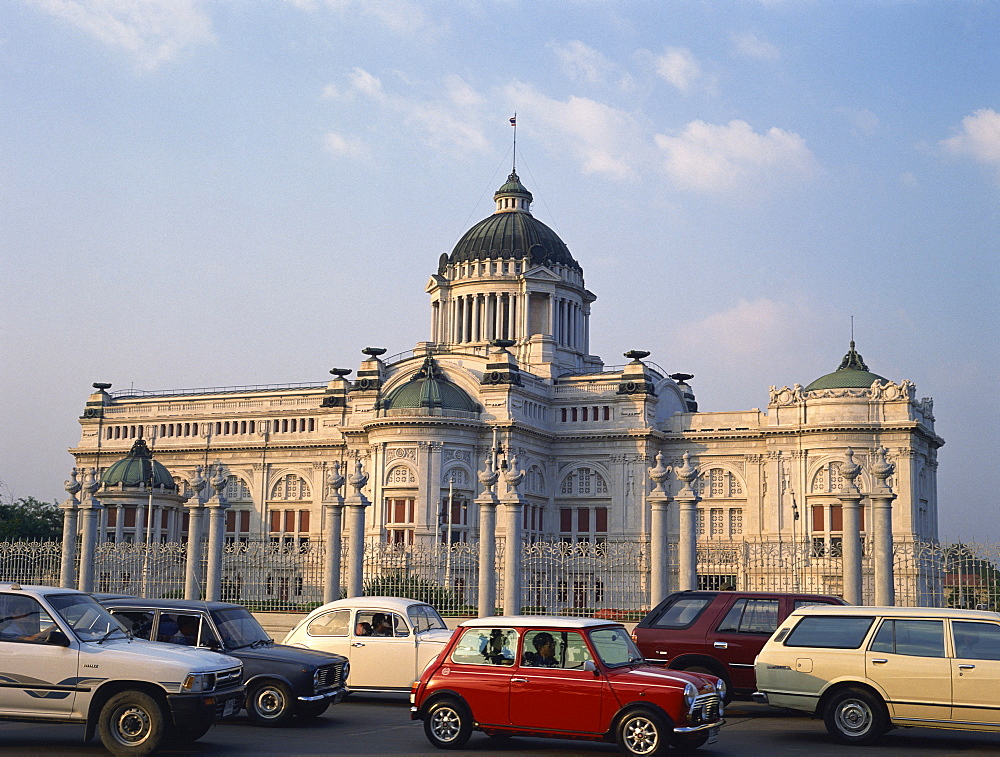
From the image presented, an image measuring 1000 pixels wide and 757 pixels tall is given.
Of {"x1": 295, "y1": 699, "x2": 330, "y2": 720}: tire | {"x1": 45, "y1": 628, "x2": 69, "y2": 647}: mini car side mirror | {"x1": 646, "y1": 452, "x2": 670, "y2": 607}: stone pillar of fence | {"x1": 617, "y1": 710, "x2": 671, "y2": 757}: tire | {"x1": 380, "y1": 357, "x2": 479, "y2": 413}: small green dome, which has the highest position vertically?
{"x1": 380, "y1": 357, "x2": 479, "y2": 413}: small green dome

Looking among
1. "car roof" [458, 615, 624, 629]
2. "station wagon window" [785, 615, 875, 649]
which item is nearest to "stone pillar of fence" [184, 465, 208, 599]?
"car roof" [458, 615, 624, 629]

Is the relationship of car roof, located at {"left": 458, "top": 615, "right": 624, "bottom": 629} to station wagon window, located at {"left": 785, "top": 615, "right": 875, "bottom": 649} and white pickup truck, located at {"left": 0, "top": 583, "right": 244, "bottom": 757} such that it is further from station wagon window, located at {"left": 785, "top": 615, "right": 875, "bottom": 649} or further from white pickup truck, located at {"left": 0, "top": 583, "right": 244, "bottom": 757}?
white pickup truck, located at {"left": 0, "top": 583, "right": 244, "bottom": 757}

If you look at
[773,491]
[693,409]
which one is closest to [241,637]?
[773,491]

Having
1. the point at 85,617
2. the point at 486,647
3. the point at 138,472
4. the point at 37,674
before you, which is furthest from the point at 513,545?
the point at 138,472

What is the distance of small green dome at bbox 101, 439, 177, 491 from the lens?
70.1 meters

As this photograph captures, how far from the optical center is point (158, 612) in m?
18.1

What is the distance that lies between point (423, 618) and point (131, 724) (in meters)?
6.80

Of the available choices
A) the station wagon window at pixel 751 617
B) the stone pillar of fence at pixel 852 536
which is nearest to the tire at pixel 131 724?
the station wagon window at pixel 751 617

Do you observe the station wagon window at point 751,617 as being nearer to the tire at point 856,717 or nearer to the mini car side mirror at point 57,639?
the tire at point 856,717

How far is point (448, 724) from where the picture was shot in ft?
50.8

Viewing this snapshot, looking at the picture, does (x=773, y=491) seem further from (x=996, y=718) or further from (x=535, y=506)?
(x=996, y=718)

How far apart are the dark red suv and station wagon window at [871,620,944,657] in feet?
10.0

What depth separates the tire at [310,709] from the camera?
1747cm

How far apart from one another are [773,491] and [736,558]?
3246 centimetres
